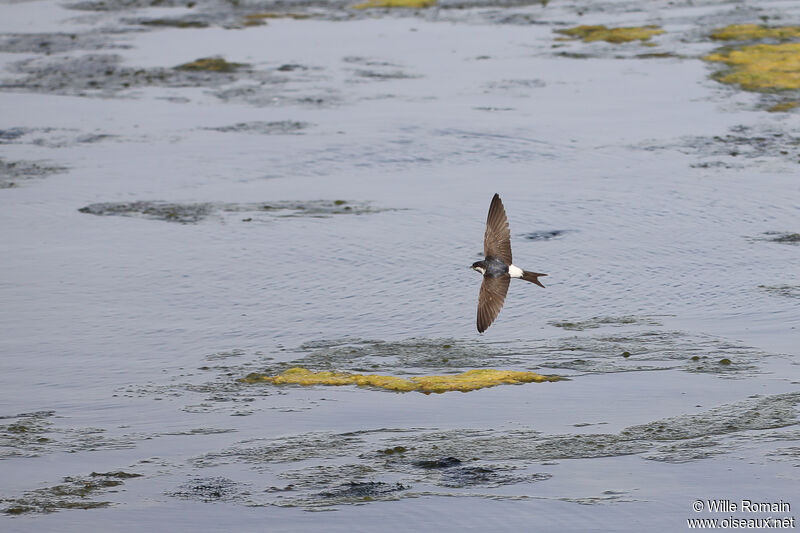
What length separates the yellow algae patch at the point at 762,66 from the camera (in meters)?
23.5

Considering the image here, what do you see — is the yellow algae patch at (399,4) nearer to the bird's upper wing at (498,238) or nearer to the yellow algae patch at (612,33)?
the yellow algae patch at (612,33)

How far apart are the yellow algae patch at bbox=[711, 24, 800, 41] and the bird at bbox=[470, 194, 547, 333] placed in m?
16.8

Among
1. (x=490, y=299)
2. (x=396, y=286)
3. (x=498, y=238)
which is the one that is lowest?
(x=396, y=286)

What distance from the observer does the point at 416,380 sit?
459 inches

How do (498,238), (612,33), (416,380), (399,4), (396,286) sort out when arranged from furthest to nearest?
(399,4) < (612,33) < (396,286) < (498,238) < (416,380)

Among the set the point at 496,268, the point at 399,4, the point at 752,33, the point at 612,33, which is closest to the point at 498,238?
the point at 496,268

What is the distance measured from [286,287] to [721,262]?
15.2 feet

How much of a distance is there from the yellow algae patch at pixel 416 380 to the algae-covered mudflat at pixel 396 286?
0.03 m

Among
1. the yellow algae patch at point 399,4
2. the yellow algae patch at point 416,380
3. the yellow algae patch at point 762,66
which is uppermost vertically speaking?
the yellow algae patch at point 399,4

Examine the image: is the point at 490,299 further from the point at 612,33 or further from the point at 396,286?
the point at 612,33

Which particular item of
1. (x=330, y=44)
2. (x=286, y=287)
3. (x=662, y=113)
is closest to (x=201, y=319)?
(x=286, y=287)

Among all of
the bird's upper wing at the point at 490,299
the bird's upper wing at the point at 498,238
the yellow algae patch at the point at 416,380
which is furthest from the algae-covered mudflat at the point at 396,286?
the bird's upper wing at the point at 498,238

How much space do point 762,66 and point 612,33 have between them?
511cm

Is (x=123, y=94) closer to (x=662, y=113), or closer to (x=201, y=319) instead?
(x=662, y=113)
